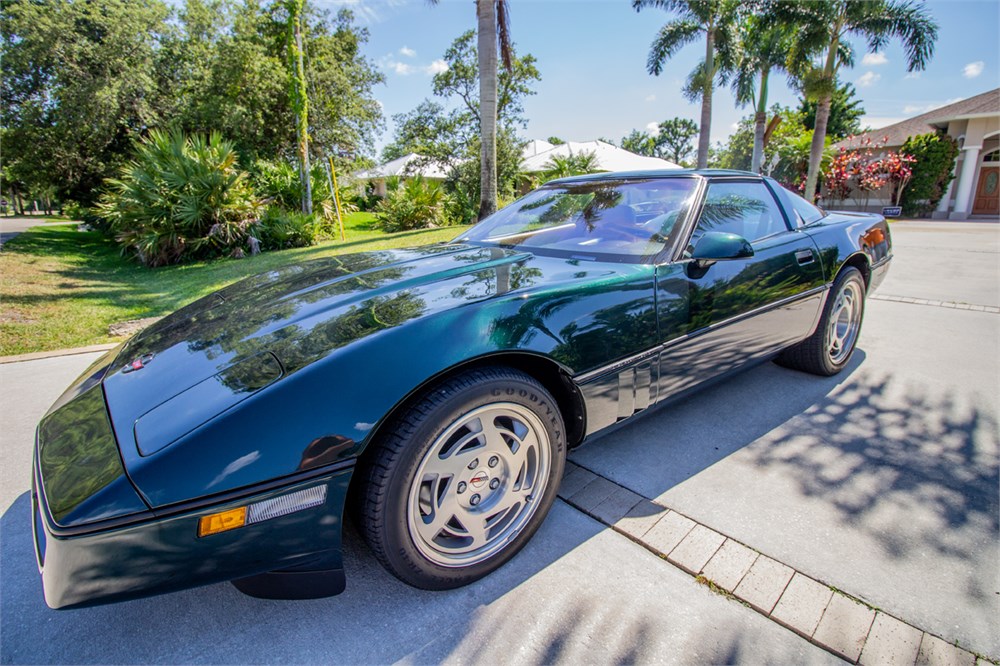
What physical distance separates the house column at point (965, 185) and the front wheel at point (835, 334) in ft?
83.0

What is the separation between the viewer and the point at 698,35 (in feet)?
64.2

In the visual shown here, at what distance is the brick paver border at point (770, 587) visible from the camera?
1446 mm

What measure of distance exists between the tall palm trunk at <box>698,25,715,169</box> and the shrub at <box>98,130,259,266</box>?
54.5 feet

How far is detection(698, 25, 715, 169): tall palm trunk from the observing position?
19516 millimetres

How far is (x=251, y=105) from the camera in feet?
57.4

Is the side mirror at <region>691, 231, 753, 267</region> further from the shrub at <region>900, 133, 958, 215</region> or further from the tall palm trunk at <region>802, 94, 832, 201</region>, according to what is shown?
the shrub at <region>900, 133, 958, 215</region>

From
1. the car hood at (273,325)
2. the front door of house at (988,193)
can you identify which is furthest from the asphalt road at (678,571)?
the front door of house at (988,193)

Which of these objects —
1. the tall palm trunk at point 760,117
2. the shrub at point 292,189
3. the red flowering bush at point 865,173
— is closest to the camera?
the shrub at point 292,189

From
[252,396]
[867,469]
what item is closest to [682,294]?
[867,469]

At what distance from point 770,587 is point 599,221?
1793 millimetres

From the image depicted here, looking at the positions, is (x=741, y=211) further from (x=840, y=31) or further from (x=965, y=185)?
(x=965, y=185)

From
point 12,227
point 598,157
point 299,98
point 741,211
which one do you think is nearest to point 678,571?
point 741,211

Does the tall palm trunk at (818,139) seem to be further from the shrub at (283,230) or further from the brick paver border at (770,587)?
the brick paver border at (770,587)

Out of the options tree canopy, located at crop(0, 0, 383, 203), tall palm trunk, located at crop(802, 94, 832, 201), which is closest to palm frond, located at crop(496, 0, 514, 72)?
tree canopy, located at crop(0, 0, 383, 203)
